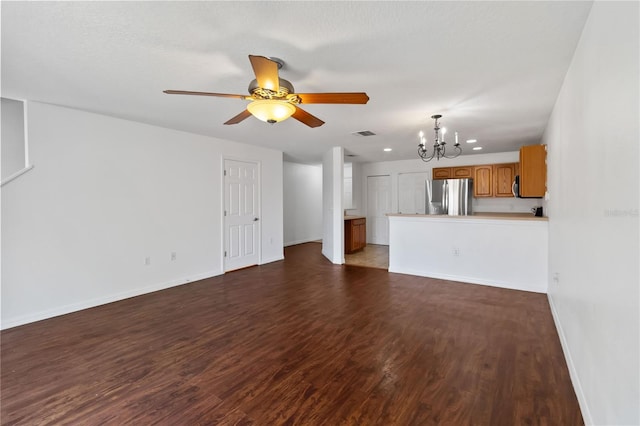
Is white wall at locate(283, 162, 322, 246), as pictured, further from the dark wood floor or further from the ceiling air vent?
the dark wood floor

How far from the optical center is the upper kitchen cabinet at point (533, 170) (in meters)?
3.93

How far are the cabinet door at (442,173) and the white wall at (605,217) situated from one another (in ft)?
15.8

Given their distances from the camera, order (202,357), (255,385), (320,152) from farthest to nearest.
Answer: (320,152) → (202,357) → (255,385)

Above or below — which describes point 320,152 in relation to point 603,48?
above

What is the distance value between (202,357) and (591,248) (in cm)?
287

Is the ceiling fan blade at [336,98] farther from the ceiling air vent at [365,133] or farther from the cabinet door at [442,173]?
the cabinet door at [442,173]

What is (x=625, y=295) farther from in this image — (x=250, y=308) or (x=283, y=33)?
(x=250, y=308)

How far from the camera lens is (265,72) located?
185 cm

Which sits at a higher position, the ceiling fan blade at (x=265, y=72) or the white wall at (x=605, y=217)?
the ceiling fan blade at (x=265, y=72)

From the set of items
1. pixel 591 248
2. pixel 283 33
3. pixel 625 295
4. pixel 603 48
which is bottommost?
pixel 625 295

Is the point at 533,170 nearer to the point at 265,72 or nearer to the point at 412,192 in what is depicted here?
the point at 412,192

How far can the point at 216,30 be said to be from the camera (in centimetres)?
185

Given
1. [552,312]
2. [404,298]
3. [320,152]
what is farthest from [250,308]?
[320,152]

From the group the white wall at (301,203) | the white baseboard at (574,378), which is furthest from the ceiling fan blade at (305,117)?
the white wall at (301,203)
